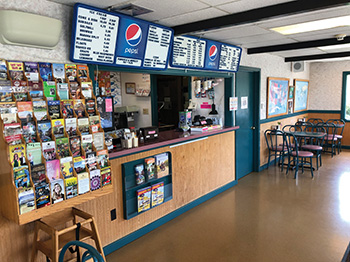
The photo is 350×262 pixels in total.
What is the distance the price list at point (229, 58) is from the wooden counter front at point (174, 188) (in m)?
1.09

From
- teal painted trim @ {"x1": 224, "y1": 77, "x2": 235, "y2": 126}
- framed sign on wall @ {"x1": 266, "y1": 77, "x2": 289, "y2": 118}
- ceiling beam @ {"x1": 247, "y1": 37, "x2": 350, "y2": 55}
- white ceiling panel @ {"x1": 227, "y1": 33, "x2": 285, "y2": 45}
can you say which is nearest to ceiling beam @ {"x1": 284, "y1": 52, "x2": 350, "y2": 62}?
framed sign on wall @ {"x1": 266, "y1": 77, "x2": 289, "y2": 118}

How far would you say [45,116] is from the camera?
2.27 metres

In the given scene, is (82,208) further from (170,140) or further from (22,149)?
(170,140)

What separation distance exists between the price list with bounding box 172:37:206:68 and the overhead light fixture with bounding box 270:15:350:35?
100 cm

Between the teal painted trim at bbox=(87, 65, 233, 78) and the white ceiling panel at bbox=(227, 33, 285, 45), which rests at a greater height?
the white ceiling panel at bbox=(227, 33, 285, 45)

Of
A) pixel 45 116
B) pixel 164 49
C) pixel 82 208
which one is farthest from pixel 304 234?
pixel 45 116

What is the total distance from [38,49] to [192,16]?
1.55m

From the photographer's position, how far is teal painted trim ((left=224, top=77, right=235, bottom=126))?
4.97 m

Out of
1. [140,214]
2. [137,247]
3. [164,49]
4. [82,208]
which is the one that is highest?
[164,49]

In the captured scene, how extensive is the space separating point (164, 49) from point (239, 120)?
2445 mm

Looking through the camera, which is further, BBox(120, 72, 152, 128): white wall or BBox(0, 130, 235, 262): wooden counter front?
BBox(120, 72, 152, 128): white wall

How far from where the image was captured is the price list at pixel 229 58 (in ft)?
14.8

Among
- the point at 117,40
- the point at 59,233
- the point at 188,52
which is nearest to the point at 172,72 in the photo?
the point at 188,52

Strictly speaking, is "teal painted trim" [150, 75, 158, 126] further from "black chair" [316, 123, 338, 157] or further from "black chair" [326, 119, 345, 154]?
"black chair" [326, 119, 345, 154]
